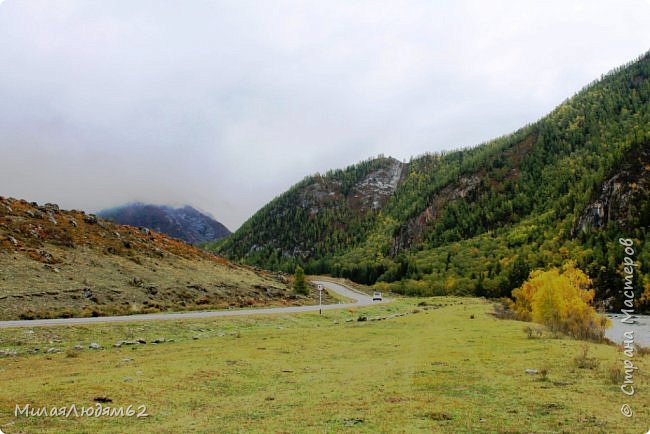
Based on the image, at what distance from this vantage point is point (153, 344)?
97.8 ft

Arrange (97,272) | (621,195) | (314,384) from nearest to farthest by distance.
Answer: (314,384), (97,272), (621,195)

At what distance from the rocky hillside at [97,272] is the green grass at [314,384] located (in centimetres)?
1411

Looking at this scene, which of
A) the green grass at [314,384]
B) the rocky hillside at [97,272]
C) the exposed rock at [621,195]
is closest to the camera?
the green grass at [314,384]

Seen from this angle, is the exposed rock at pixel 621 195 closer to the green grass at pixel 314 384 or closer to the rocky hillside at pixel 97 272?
the rocky hillside at pixel 97 272

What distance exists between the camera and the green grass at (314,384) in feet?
43.0

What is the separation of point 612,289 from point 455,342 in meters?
109

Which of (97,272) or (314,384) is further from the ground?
(97,272)

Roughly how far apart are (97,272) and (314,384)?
45413 mm

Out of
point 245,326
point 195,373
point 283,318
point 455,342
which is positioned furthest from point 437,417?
point 283,318

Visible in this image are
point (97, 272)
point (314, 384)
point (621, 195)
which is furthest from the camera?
point (621, 195)

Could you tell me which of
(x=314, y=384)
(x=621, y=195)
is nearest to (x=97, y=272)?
(x=314, y=384)

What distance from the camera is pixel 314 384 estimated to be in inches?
750

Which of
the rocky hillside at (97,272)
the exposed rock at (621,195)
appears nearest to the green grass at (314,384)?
the rocky hillside at (97,272)

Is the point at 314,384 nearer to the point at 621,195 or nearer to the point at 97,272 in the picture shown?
the point at 97,272
